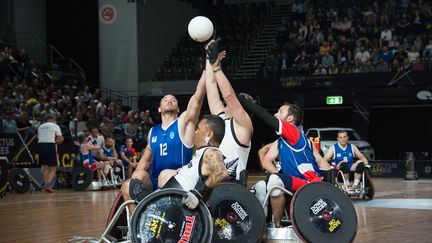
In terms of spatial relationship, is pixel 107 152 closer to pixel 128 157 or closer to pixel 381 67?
pixel 128 157

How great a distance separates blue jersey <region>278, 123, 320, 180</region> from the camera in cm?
731

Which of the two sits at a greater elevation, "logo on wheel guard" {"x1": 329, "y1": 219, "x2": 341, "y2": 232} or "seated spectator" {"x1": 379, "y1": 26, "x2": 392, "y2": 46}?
"seated spectator" {"x1": 379, "y1": 26, "x2": 392, "y2": 46}

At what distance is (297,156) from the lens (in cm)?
735

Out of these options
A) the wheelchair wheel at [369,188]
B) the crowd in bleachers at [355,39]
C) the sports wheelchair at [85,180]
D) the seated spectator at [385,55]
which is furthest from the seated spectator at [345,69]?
the wheelchair wheel at [369,188]

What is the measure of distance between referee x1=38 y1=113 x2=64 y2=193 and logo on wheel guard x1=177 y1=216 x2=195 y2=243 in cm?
1270

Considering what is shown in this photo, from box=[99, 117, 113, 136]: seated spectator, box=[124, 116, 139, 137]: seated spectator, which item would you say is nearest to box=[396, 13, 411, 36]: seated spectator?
box=[124, 116, 139, 137]: seated spectator

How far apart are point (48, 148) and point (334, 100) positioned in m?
12.6

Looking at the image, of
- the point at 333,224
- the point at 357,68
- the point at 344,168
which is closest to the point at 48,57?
the point at 357,68

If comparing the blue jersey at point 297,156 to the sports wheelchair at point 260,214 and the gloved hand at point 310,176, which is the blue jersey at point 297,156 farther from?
the sports wheelchair at point 260,214

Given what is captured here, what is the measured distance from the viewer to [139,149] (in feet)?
79.5

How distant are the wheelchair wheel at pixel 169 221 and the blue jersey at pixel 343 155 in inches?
397

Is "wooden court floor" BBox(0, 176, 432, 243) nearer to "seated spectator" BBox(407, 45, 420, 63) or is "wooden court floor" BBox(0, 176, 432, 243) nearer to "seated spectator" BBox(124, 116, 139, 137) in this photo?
"seated spectator" BBox(124, 116, 139, 137)

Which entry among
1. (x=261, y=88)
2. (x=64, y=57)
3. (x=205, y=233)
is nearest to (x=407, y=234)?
(x=205, y=233)

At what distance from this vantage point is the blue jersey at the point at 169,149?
7375 millimetres
